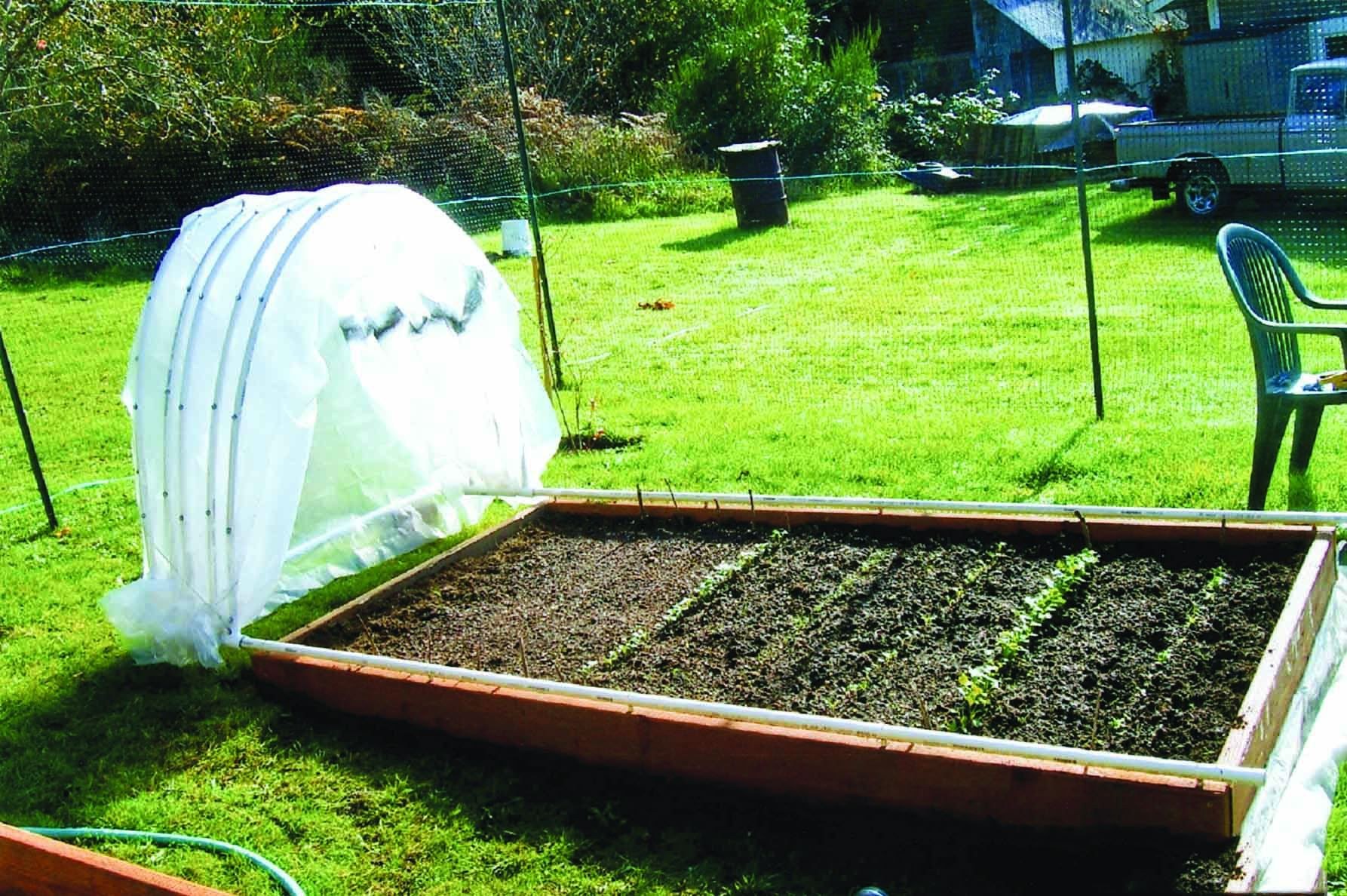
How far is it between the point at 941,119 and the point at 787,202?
3.49m

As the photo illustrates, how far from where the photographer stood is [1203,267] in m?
10.5

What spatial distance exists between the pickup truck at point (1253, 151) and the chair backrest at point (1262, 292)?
216cm

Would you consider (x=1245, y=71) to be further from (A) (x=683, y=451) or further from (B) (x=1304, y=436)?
(A) (x=683, y=451)

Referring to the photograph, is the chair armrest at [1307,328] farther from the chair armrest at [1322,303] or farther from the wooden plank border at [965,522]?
the wooden plank border at [965,522]

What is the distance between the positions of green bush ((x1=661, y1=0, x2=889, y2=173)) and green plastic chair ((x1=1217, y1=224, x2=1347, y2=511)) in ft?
38.7

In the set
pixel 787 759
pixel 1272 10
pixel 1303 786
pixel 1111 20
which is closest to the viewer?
pixel 1303 786

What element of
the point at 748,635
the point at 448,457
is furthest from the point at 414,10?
the point at 748,635

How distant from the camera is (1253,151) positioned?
10.1 metres

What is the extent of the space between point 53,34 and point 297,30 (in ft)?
15.4

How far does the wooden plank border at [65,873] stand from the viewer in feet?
11.0

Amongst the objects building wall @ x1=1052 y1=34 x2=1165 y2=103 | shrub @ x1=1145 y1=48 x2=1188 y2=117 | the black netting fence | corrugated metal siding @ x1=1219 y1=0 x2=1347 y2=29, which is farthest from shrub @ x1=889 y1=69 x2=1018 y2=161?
corrugated metal siding @ x1=1219 y1=0 x2=1347 y2=29

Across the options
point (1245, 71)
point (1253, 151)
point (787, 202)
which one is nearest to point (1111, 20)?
point (1253, 151)

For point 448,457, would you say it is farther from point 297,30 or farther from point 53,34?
point 297,30

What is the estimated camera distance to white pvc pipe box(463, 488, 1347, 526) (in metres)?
4.75
